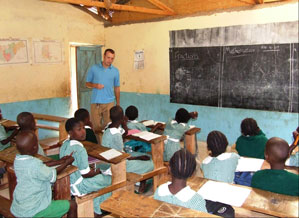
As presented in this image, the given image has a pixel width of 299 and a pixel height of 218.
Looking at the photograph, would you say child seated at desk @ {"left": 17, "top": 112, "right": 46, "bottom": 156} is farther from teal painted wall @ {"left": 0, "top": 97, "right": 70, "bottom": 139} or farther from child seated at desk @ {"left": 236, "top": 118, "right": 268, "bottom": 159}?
teal painted wall @ {"left": 0, "top": 97, "right": 70, "bottom": 139}

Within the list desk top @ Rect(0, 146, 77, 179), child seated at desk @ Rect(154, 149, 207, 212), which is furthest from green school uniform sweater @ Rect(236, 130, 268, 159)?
desk top @ Rect(0, 146, 77, 179)

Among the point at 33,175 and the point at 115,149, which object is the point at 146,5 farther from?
the point at 33,175

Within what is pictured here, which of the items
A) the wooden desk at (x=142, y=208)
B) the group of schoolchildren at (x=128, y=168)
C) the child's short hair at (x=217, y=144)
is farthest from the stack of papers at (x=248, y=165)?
the wooden desk at (x=142, y=208)

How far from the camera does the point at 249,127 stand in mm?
3166

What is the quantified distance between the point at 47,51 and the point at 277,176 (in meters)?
5.29

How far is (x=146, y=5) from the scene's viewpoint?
6418 millimetres

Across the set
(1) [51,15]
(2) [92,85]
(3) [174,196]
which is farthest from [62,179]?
(1) [51,15]

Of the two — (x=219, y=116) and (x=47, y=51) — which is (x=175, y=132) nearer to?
(x=219, y=116)

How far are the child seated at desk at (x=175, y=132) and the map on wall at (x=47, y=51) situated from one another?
11.4 feet

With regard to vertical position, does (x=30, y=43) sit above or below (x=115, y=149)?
above

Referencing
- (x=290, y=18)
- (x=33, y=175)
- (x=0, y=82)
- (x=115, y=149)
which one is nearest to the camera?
(x=33, y=175)

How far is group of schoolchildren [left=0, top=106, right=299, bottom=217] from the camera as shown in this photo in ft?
6.12

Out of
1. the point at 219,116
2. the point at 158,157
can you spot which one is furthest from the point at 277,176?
the point at 219,116

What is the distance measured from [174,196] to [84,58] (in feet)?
17.7
